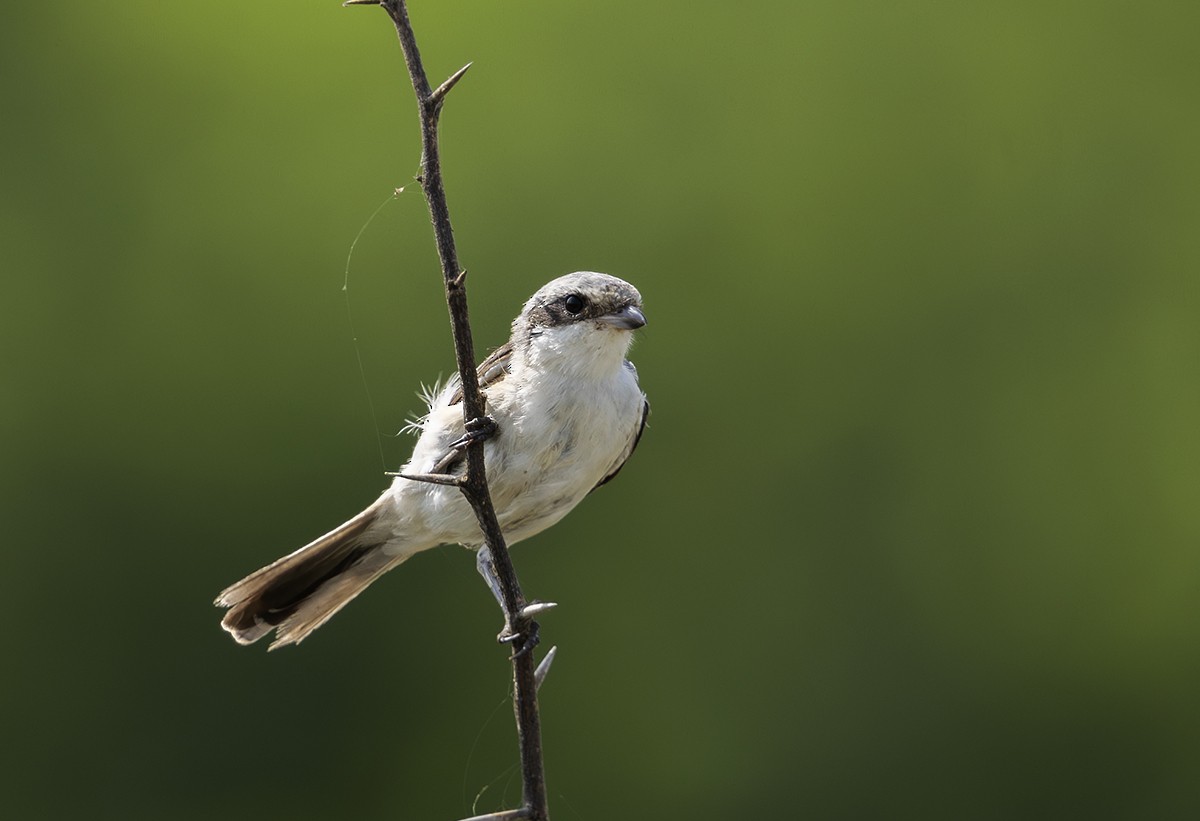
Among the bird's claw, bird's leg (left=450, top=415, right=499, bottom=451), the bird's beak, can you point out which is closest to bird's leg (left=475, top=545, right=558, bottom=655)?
the bird's claw

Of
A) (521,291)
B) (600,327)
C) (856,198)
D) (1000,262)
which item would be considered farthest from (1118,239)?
(600,327)

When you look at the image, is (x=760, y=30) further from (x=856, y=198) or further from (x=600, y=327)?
(x=600, y=327)

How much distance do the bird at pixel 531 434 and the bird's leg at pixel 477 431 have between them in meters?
0.03

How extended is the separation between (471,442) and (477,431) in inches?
16.3

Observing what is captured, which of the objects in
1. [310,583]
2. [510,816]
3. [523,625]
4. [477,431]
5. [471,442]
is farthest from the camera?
[310,583]

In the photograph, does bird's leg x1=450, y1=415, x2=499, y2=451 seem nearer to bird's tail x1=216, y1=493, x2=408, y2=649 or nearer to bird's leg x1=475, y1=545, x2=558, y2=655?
bird's leg x1=475, y1=545, x2=558, y2=655

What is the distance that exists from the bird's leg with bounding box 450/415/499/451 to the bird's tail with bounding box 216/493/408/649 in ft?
3.04

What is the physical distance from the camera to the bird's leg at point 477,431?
9.72 feet

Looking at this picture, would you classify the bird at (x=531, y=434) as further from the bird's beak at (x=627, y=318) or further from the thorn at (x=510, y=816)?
the thorn at (x=510, y=816)

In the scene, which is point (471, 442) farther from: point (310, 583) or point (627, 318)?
point (310, 583)

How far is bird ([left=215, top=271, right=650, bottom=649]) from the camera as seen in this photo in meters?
3.72

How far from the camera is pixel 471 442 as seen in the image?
275 centimetres

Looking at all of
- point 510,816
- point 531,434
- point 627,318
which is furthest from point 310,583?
point 510,816

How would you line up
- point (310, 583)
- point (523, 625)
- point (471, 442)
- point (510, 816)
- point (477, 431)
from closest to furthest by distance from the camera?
1. point (510, 816)
2. point (471, 442)
3. point (523, 625)
4. point (477, 431)
5. point (310, 583)
